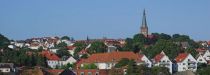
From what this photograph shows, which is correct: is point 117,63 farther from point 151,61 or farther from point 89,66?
point 151,61

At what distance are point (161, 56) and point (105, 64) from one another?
24.2ft

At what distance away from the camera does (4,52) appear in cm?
9919

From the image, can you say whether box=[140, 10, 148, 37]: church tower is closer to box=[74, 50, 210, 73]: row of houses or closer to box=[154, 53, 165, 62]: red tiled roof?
box=[154, 53, 165, 62]: red tiled roof

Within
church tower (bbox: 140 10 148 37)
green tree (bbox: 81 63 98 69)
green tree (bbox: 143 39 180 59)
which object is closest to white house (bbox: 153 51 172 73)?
green tree (bbox: 143 39 180 59)

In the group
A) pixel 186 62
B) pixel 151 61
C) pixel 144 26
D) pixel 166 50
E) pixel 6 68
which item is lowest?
pixel 186 62

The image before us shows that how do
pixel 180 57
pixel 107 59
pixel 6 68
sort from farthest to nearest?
pixel 180 57, pixel 107 59, pixel 6 68

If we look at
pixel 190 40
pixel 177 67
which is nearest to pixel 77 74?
pixel 177 67

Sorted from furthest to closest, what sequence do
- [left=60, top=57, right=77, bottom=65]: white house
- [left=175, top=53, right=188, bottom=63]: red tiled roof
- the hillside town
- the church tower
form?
the church tower
[left=60, top=57, right=77, bottom=65]: white house
[left=175, top=53, right=188, bottom=63]: red tiled roof
the hillside town

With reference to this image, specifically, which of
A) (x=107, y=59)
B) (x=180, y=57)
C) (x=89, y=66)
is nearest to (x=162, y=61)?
(x=180, y=57)

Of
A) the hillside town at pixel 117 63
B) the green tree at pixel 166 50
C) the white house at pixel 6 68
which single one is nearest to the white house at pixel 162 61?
the hillside town at pixel 117 63

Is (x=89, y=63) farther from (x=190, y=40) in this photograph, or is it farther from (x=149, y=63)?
(x=190, y=40)

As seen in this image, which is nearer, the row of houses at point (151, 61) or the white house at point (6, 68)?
the white house at point (6, 68)

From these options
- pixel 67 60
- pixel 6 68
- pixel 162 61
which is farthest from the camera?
pixel 67 60

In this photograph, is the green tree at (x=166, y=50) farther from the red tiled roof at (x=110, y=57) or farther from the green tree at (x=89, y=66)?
the green tree at (x=89, y=66)
